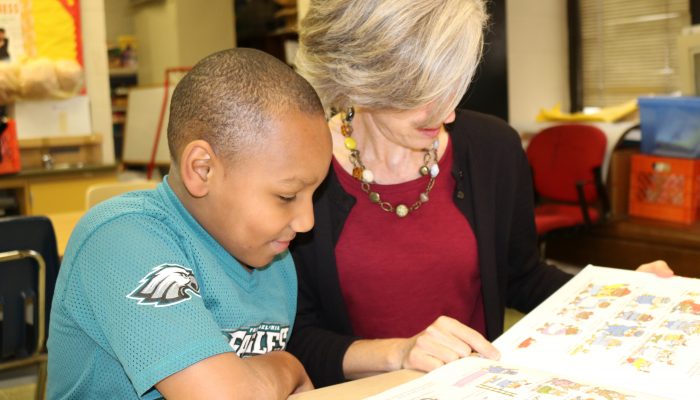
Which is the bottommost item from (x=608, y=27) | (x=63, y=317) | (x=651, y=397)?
(x=651, y=397)

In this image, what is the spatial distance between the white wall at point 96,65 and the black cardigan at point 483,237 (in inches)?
145

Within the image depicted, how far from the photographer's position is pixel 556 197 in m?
4.52

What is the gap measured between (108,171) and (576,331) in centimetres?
403

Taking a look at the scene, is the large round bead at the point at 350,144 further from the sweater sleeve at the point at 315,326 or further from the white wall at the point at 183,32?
the white wall at the point at 183,32

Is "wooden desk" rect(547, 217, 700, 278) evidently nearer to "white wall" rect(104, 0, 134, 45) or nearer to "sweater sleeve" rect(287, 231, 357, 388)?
"sweater sleeve" rect(287, 231, 357, 388)

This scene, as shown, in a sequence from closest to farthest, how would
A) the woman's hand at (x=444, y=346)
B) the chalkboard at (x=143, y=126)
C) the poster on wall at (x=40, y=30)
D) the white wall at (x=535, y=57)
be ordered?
the woman's hand at (x=444, y=346) → the poster on wall at (x=40, y=30) → the white wall at (x=535, y=57) → the chalkboard at (x=143, y=126)

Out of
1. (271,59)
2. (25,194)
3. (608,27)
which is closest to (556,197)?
(608,27)

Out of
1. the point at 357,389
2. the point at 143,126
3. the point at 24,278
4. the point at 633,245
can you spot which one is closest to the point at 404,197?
the point at 357,389

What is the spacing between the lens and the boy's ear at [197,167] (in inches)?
39.6

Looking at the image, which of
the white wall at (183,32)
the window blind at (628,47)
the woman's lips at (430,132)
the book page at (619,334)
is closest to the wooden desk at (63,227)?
the woman's lips at (430,132)

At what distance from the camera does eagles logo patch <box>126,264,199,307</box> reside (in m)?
0.90

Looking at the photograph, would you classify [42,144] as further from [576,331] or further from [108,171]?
[576,331]

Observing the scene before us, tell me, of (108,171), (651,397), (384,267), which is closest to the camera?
(651,397)

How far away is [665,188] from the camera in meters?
3.66
